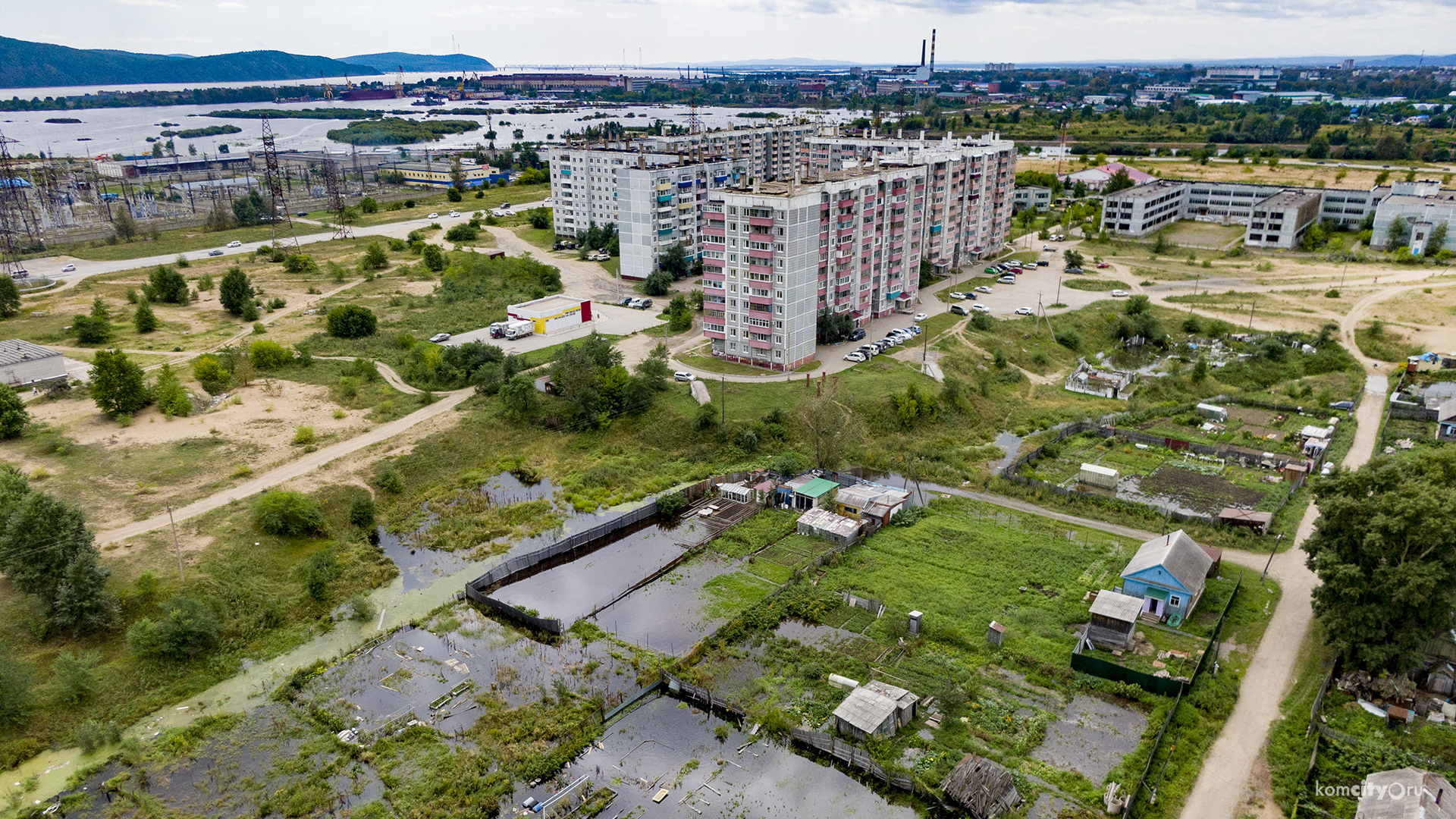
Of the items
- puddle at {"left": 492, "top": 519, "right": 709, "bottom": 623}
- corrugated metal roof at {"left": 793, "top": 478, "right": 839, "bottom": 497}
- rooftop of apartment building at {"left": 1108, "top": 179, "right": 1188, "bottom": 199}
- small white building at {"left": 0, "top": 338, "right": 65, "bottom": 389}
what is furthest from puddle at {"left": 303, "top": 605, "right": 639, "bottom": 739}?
rooftop of apartment building at {"left": 1108, "top": 179, "right": 1188, "bottom": 199}

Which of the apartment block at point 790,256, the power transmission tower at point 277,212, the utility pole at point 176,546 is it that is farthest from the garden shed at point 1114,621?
the power transmission tower at point 277,212

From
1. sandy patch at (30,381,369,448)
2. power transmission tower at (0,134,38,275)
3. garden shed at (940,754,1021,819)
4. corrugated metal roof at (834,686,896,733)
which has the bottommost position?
garden shed at (940,754,1021,819)

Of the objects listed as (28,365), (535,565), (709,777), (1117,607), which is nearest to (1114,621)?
(1117,607)

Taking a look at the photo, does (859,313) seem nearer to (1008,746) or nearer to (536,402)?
(536,402)

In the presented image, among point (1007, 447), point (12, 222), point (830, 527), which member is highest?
point (12, 222)

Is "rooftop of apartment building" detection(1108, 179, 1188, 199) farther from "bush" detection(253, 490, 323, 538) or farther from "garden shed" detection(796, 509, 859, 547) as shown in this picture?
"bush" detection(253, 490, 323, 538)

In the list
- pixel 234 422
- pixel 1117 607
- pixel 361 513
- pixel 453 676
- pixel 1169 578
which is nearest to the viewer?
pixel 453 676

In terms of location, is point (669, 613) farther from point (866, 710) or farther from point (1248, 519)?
point (1248, 519)
